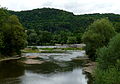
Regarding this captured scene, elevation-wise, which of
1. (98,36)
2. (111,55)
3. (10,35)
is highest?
(10,35)

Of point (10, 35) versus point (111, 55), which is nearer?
point (111, 55)

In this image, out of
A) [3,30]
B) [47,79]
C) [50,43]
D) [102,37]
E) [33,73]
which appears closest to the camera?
[47,79]

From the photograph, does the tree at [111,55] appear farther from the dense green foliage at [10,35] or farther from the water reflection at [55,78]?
the dense green foliage at [10,35]

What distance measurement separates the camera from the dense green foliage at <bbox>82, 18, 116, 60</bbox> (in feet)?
207

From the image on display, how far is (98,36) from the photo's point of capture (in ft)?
207

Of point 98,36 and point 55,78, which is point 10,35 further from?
point 55,78

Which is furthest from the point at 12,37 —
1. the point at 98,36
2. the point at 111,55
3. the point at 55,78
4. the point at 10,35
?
the point at 111,55

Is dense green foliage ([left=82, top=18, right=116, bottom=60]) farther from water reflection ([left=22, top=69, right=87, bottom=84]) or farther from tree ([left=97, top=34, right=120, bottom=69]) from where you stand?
tree ([left=97, top=34, right=120, bottom=69])

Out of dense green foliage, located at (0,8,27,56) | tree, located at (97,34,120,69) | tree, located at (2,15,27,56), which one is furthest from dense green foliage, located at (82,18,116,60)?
tree, located at (97,34,120,69)

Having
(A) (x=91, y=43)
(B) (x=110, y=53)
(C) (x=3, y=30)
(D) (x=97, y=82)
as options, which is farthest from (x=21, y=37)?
(D) (x=97, y=82)

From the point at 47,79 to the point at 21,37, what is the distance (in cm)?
3624

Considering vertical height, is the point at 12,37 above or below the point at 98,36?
below

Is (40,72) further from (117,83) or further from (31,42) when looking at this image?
(31,42)

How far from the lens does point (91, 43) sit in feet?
212
